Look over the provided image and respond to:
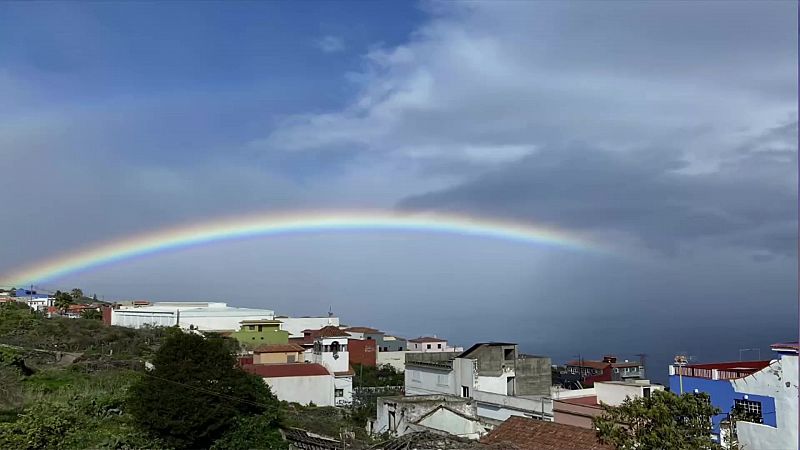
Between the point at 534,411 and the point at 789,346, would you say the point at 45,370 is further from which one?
the point at 789,346

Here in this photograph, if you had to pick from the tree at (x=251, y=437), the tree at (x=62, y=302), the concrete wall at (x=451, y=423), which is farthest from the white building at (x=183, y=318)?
the concrete wall at (x=451, y=423)

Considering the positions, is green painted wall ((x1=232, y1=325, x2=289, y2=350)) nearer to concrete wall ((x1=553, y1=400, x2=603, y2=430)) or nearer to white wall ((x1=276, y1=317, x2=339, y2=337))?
white wall ((x1=276, y1=317, x2=339, y2=337))

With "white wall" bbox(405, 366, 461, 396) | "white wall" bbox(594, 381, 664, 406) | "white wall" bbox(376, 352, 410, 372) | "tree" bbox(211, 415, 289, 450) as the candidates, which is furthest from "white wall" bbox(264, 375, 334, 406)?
"white wall" bbox(376, 352, 410, 372)

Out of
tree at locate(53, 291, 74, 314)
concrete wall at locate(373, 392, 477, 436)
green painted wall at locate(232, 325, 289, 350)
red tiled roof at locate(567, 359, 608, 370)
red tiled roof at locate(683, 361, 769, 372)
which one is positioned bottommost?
concrete wall at locate(373, 392, 477, 436)

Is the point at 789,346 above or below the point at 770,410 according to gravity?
above

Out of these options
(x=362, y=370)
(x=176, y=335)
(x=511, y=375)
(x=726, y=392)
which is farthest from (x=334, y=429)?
(x=362, y=370)

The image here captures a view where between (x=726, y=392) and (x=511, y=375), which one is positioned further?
(x=511, y=375)
